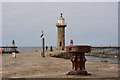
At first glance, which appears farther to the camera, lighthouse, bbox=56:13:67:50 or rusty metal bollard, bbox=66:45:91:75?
lighthouse, bbox=56:13:67:50

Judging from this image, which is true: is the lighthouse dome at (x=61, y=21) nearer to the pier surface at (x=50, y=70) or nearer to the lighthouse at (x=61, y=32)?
the lighthouse at (x=61, y=32)

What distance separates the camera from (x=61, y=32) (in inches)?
2007

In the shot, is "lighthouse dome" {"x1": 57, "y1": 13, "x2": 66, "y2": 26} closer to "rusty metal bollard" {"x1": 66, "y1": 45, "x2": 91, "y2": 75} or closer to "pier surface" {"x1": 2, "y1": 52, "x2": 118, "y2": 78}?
"pier surface" {"x1": 2, "y1": 52, "x2": 118, "y2": 78}

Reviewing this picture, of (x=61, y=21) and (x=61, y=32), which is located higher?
(x=61, y=21)

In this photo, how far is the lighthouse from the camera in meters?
50.3

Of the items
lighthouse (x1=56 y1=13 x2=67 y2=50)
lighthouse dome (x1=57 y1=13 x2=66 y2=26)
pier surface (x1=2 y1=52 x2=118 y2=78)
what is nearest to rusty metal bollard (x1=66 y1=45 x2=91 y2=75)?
pier surface (x1=2 y1=52 x2=118 y2=78)

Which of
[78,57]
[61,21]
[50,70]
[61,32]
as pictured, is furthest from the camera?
[61,21]

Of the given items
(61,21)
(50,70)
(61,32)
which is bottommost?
(50,70)

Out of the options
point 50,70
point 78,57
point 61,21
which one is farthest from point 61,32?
point 78,57

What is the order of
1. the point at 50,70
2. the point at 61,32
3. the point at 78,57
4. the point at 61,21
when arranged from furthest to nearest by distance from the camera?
1. the point at 61,21
2. the point at 61,32
3. the point at 50,70
4. the point at 78,57

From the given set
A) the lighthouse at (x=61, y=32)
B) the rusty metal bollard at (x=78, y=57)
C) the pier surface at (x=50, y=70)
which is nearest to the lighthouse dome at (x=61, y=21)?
the lighthouse at (x=61, y=32)

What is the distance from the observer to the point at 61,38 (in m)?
50.7

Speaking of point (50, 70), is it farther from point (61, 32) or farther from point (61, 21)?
point (61, 21)

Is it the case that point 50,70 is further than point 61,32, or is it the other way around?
point 61,32
